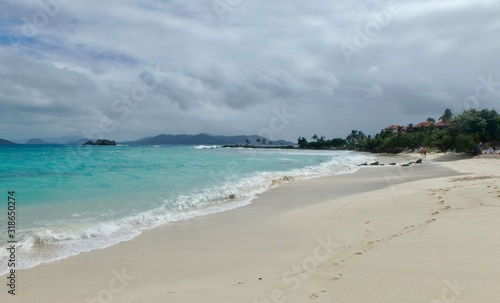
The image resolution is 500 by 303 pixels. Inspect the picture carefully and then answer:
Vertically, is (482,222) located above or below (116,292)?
above

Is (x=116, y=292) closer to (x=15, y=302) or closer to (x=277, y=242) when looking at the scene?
(x=15, y=302)

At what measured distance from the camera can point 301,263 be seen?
5.36 metres

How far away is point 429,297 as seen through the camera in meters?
3.89

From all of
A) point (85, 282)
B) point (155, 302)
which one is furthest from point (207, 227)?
point (155, 302)

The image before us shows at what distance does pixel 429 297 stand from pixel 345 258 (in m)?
1.57

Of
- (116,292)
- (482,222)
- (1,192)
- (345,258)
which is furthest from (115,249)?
(1,192)

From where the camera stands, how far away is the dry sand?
167 inches

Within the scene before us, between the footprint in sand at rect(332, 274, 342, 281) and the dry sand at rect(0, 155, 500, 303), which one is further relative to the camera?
the footprint in sand at rect(332, 274, 342, 281)

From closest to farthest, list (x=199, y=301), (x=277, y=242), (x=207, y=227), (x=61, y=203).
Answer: (x=199, y=301) < (x=277, y=242) < (x=207, y=227) < (x=61, y=203)

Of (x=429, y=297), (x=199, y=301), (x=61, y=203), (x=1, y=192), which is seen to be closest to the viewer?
(x=429, y=297)

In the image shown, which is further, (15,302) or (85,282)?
(85,282)

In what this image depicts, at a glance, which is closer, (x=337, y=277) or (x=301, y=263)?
(x=337, y=277)

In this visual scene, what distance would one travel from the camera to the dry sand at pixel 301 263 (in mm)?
4254

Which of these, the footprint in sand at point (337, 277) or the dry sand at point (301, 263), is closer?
the dry sand at point (301, 263)
